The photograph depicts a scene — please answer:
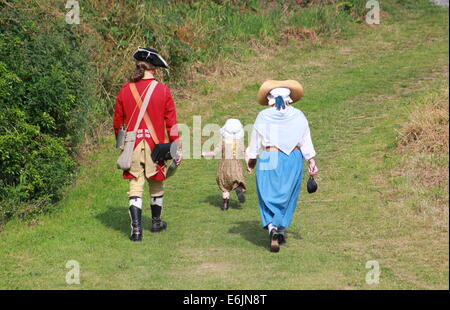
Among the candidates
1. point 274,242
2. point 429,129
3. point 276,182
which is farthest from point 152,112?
point 429,129

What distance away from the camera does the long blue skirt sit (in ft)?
27.3

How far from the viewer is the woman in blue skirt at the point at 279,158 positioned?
27.3 ft

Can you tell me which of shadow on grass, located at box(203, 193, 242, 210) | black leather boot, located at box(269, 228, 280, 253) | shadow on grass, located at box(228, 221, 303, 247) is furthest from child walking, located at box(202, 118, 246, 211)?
black leather boot, located at box(269, 228, 280, 253)

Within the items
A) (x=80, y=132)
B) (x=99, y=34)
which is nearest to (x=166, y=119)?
(x=80, y=132)

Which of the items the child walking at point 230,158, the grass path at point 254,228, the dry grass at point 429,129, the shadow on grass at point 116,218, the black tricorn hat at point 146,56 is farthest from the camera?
the dry grass at point 429,129

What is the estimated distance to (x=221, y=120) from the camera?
50.2ft

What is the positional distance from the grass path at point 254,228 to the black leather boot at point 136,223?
120 mm
